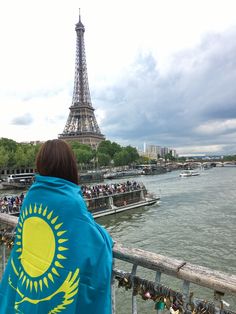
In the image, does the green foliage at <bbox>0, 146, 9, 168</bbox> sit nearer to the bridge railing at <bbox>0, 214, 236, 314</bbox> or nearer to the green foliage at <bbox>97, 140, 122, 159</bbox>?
the green foliage at <bbox>97, 140, 122, 159</bbox>

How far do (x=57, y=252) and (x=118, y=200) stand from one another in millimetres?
34532

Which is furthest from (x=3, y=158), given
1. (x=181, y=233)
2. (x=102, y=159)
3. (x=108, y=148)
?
(x=108, y=148)

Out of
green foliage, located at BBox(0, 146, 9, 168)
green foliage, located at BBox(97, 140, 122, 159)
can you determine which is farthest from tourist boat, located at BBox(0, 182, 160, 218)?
green foliage, located at BBox(97, 140, 122, 159)

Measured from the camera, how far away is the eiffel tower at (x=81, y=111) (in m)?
144

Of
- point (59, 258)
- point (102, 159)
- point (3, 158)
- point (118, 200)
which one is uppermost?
point (3, 158)

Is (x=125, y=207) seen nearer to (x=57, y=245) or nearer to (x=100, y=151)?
(x=57, y=245)

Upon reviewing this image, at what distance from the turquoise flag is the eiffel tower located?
140m

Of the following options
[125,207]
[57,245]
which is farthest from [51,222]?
[125,207]

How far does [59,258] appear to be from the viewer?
226 cm

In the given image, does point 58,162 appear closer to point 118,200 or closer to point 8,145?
point 118,200

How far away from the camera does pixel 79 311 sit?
7.13ft

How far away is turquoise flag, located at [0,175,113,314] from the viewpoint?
2166 mm

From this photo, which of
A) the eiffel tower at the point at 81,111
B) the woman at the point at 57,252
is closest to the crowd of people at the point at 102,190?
the woman at the point at 57,252

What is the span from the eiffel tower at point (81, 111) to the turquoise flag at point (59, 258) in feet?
460
